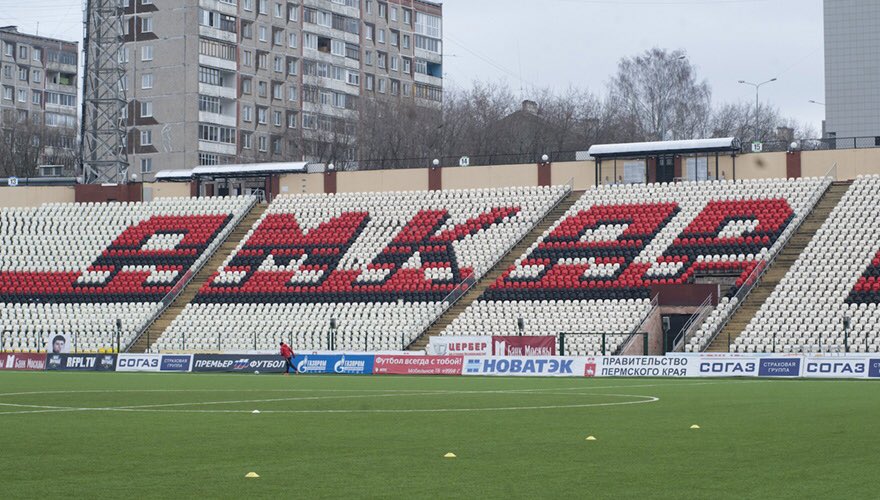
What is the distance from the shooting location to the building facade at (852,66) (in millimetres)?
135500

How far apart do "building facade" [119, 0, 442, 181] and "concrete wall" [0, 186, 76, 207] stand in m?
39.3

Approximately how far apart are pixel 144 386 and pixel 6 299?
3371cm

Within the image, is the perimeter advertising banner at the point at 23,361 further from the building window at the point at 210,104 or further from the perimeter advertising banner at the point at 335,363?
the building window at the point at 210,104

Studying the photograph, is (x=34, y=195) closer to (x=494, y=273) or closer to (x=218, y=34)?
(x=494, y=273)

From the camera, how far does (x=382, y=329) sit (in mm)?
63969

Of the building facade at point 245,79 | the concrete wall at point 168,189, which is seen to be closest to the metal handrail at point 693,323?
the concrete wall at point 168,189

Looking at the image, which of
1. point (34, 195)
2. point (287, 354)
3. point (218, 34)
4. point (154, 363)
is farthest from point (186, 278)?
point (218, 34)

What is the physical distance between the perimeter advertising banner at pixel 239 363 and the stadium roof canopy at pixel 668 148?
2615 centimetres

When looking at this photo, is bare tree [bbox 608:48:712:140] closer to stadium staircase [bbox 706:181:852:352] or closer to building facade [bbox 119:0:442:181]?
building facade [bbox 119:0:442:181]

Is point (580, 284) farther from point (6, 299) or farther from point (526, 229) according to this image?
point (6, 299)

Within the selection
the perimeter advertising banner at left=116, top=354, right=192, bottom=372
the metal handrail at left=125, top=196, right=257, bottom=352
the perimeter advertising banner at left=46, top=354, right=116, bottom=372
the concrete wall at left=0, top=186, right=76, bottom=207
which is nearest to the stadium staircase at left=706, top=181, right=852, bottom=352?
the perimeter advertising banner at left=116, top=354, right=192, bottom=372

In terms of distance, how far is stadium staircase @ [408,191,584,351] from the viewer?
6328cm

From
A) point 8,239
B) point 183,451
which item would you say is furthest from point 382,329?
point 183,451

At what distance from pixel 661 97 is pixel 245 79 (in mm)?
38138
